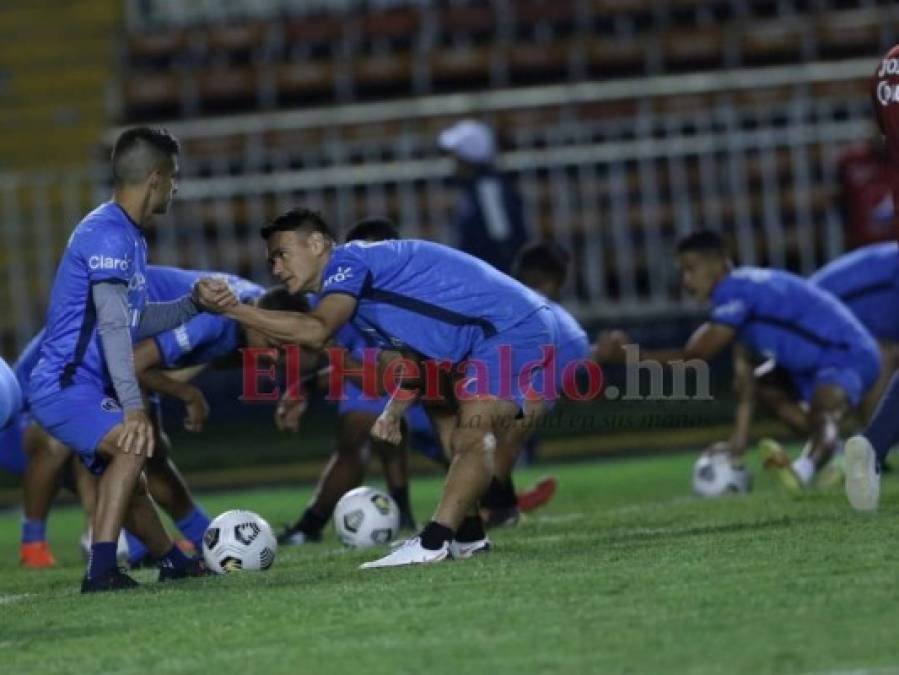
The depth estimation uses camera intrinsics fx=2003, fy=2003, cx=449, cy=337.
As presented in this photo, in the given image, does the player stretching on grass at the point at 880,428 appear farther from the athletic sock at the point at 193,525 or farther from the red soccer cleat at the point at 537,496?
the athletic sock at the point at 193,525

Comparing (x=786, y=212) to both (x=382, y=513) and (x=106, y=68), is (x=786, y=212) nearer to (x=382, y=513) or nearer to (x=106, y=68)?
(x=106, y=68)

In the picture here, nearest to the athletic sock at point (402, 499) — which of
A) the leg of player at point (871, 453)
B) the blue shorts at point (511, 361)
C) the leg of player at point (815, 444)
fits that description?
the leg of player at point (815, 444)

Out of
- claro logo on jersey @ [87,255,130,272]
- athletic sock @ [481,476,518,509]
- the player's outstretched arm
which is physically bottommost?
athletic sock @ [481,476,518,509]

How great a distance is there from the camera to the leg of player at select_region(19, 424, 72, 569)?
9.59 meters

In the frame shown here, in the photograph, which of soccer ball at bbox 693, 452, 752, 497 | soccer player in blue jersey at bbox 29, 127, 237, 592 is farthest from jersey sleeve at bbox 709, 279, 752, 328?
soccer player in blue jersey at bbox 29, 127, 237, 592

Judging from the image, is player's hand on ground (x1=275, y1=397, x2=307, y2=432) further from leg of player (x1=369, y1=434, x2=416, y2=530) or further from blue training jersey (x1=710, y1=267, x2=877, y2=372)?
blue training jersey (x1=710, y1=267, x2=877, y2=372)

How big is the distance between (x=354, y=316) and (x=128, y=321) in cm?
89

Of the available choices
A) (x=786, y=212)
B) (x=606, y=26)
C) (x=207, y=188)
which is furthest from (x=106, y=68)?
(x=786, y=212)

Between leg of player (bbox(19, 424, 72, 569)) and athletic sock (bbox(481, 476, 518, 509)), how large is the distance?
203 cm

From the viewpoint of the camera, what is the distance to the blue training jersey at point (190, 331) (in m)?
8.64

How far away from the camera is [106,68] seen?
733 inches

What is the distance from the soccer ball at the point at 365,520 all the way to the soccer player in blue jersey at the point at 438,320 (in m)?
1.12

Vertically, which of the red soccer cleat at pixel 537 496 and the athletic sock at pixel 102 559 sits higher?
the athletic sock at pixel 102 559

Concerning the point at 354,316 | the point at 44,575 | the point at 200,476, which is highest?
the point at 354,316
